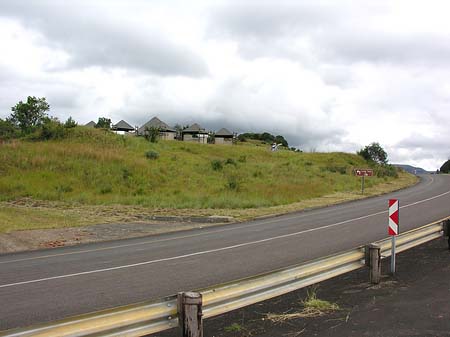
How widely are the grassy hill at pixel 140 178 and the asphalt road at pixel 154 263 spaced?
1099cm

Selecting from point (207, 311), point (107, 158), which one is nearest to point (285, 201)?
point (107, 158)

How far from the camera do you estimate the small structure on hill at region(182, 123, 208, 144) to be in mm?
105294

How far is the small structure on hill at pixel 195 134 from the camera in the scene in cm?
10529

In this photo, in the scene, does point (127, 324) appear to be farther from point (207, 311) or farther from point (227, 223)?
point (227, 223)

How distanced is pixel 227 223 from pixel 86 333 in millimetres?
17418

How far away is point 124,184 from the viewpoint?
37.0 meters

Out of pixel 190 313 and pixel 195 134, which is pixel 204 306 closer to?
pixel 190 313

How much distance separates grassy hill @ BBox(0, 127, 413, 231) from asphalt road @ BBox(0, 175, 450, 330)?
11.0m

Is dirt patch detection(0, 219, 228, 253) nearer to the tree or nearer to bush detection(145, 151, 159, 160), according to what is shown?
bush detection(145, 151, 159, 160)

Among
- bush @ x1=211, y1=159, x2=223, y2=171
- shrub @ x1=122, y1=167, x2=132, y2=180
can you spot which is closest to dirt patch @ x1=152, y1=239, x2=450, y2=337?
shrub @ x1=122, y1=167, x2=132, y2=180

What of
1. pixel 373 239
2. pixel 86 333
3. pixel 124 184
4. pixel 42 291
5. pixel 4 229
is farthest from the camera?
pixel 124 184

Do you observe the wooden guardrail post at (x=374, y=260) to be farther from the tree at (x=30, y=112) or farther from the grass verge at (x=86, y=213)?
the tree at (x=30, y=112)

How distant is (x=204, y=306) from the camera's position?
16.9ft

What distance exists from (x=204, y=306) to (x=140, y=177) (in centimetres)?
3426
